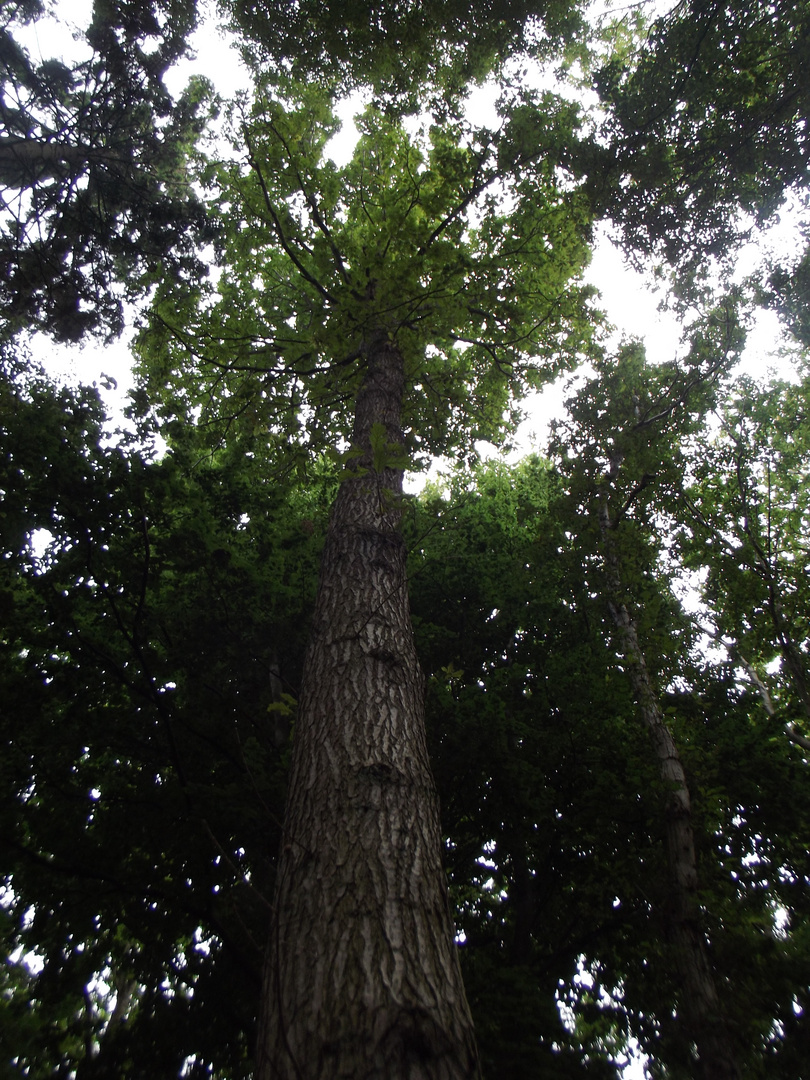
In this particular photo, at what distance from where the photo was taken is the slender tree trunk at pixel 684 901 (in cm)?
403

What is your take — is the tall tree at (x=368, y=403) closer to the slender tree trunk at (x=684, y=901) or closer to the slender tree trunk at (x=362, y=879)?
the slender tree trunk at (x=362, y=879)

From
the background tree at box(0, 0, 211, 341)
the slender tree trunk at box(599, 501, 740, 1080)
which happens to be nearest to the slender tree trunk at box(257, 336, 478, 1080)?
the slender tree trunk at box(599, 501, 740, 1080)

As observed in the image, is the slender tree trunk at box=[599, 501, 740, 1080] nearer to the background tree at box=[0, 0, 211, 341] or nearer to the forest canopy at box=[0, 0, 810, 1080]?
the forest canopy at box=[0, 0, 810, 1080]

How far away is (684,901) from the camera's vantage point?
15.1 ft

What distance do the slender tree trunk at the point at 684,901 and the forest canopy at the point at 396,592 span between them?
1.4 inches

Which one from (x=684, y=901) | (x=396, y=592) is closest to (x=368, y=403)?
(x=396, y=592)

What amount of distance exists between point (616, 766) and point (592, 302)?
6795 mm

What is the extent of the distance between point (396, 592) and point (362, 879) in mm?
1913

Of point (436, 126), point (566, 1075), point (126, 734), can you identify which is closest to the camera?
point (566, 1075)

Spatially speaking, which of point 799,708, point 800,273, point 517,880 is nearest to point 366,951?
point 517,880

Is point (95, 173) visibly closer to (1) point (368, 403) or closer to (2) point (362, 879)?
(1) point (368, 403)

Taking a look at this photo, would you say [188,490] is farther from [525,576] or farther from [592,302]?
[592,302]

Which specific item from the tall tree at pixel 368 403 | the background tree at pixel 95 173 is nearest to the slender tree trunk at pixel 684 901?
the tall tree at pixel 368 403

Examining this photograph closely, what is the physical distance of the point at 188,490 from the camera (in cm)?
649
